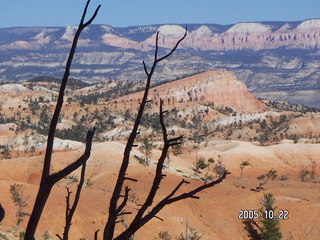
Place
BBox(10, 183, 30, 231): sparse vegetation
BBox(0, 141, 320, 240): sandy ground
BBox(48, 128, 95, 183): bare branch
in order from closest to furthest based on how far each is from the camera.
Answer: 1. BBox(48, 128, 95, 183): bare branch
2. BBox(10, 183, 30, 231): sparse vegetation
3. BBox(0, 141, 320, 240): sandy ground

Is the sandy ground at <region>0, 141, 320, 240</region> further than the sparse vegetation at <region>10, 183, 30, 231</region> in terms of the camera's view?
Yes

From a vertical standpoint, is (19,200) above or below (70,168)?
below

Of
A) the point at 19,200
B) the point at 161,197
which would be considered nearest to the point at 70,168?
the point at 19,200

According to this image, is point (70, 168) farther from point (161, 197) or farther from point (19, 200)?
point (161, 197)

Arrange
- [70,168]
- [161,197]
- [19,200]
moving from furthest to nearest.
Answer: [161,197] → [19,200] → [70,168]

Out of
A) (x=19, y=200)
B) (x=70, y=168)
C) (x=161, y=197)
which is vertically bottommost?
Result: (x=161, y=197)

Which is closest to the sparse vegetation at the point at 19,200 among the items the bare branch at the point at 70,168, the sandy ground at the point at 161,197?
the sandy ground at the point at 161,197

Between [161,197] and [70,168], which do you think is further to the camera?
[161,197]

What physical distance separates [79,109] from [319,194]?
128068mm

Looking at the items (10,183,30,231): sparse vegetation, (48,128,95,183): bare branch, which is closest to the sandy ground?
(10,183,30,231): sparse vegetation

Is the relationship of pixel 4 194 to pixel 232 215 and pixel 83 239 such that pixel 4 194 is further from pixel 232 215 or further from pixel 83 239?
pixel 232 215

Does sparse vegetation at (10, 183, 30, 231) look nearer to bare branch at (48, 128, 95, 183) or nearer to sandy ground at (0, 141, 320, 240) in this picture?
sandy ground at (0, 141, 320, 240)

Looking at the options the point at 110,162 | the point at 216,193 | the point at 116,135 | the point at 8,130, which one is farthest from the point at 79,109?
the point at 216,193

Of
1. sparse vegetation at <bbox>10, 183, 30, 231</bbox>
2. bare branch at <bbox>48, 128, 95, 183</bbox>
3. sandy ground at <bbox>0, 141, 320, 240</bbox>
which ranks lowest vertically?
sandy ground at <bbox>0, 141, 320, 240</bbox>
